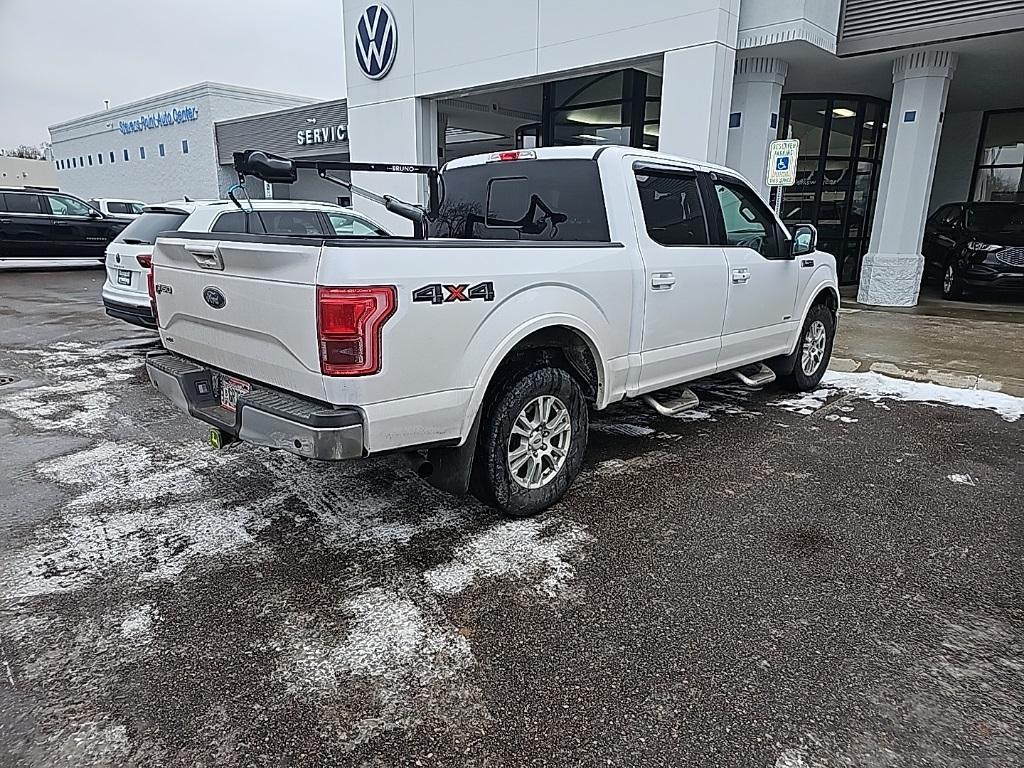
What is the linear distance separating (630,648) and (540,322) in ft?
5.30

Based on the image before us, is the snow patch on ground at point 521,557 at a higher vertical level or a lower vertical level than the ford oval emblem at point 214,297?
lower

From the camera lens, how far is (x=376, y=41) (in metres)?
15.0

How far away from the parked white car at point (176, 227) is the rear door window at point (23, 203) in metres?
10.3

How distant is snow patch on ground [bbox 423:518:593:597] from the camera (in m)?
3.13

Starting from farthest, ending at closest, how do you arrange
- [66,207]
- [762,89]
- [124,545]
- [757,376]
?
1. [66,207]
2. [762,89]
3. [757,376]
4. [124,545]

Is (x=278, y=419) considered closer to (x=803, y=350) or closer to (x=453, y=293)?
(x=453, y=293)

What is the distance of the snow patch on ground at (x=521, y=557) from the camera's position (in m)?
3.13

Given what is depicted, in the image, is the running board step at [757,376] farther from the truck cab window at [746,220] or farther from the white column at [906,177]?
the white column at [906,177]

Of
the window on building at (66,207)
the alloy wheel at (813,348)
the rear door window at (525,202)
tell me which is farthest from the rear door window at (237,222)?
the window on building at (66,207)

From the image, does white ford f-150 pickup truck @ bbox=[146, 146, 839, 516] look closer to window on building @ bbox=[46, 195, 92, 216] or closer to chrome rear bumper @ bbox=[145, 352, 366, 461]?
chrome rear bumper @ bbox=[145, 352, 366, 461]

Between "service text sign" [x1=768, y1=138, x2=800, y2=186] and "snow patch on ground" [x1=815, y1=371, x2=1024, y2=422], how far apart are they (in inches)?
Result: 107

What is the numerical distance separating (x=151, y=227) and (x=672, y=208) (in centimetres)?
617

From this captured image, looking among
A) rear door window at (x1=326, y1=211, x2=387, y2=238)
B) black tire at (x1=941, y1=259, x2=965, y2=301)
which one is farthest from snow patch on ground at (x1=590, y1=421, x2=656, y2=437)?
black tire at (x1=941, y1=259, x2=965, y2=301)

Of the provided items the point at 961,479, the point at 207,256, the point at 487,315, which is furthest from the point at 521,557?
the point at 961,479
